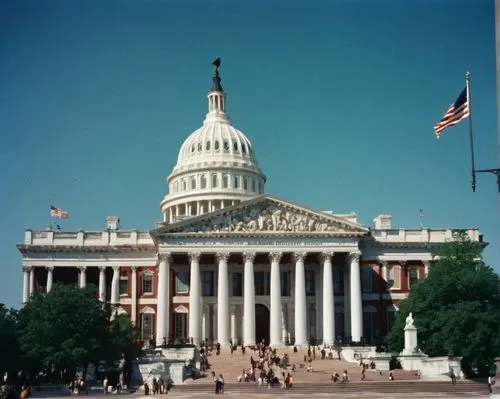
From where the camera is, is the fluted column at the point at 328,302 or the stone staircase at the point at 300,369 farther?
the fluted column at the point at 328,302

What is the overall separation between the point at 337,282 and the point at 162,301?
20522mm

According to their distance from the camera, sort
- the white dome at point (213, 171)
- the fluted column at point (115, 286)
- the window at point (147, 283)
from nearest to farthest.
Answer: the fluted column at point (115, 286)
the window at point (147, 283)
the white dome at point (213, 171)

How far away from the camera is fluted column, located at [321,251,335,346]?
9386 cm

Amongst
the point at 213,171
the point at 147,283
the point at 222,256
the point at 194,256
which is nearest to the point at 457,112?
the point at 222,256

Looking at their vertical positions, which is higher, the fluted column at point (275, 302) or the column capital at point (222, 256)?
the column capital at point (222, 256)

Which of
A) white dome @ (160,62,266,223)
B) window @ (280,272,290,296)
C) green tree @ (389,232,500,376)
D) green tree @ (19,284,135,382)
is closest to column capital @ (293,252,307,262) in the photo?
window @ (280,272,290,296)

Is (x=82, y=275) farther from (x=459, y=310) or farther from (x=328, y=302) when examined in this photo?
(x=459, y=310)

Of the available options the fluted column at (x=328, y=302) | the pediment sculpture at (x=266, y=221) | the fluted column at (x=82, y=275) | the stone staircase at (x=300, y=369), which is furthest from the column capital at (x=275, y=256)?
the fluted column at (x=82, y=275)

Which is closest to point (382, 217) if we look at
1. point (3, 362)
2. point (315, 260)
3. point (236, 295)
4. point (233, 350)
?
point (315, 260)

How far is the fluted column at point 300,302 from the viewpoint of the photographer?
93375 millimetres

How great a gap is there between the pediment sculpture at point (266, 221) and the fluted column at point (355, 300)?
3955mm

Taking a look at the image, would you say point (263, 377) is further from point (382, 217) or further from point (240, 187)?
point (240, 187)

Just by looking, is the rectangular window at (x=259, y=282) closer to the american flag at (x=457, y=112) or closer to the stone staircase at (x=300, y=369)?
the stone staircase at (x=300, y=369)

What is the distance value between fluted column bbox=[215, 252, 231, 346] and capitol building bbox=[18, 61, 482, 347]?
12 cm
